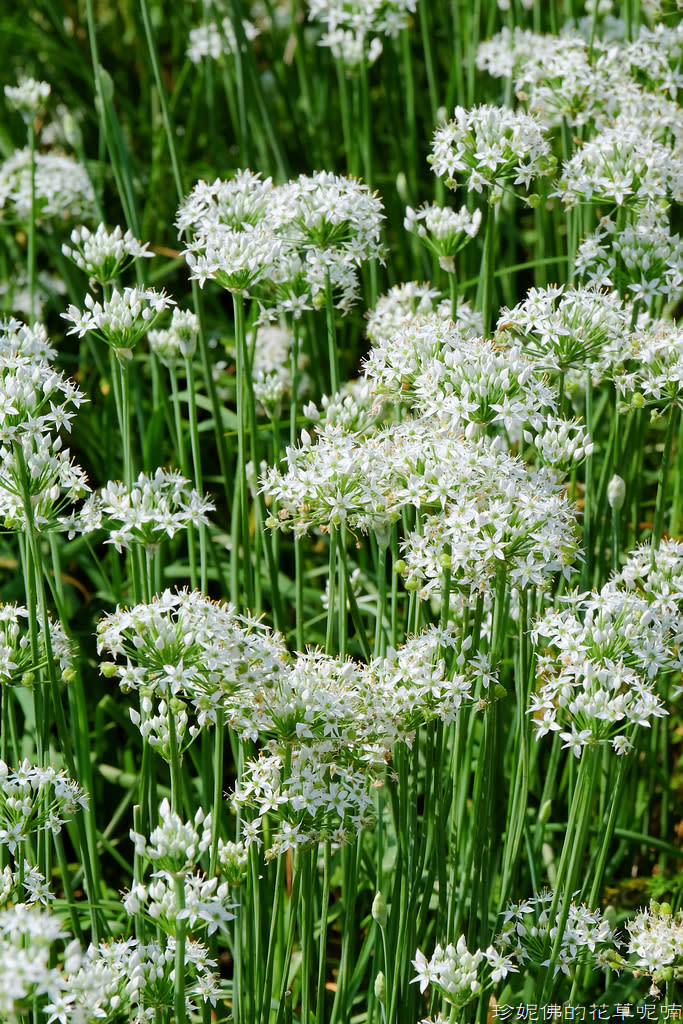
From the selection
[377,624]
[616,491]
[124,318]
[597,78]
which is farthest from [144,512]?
[597,78]

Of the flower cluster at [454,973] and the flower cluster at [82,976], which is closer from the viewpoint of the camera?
the flower cluster at [82,976]

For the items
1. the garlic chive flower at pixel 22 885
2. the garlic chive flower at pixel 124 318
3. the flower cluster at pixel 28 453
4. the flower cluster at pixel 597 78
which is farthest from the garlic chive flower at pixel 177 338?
the flower cluster at pixel 597 78

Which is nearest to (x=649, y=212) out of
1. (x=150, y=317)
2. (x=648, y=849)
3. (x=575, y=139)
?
(x=575, y=139)

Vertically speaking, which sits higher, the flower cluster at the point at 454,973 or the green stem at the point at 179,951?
the green stem at the point at 179,951

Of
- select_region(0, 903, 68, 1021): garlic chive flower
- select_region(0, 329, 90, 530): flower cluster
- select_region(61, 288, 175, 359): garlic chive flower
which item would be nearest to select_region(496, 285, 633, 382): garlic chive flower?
select_region(61, 288, 175, 359): garlic chive flower

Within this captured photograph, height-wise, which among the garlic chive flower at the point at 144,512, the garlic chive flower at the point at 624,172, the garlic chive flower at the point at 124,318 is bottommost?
the garlic chive flower at the point at 144,512

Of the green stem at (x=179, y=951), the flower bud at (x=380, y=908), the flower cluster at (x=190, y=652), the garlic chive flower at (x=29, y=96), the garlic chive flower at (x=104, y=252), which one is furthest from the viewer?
the garlic chive flower at (x=29, y=96)

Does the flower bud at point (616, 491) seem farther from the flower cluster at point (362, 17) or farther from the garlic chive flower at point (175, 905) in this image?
the flower cluster at point (362, 17)
